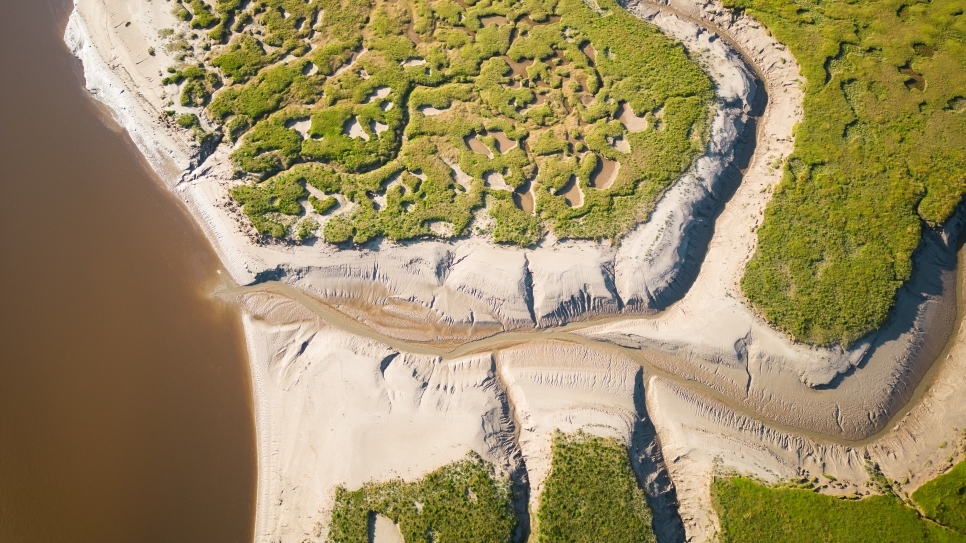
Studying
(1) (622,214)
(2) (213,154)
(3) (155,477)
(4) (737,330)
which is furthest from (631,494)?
(2) (213,154)

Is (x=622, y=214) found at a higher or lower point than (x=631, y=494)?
higher


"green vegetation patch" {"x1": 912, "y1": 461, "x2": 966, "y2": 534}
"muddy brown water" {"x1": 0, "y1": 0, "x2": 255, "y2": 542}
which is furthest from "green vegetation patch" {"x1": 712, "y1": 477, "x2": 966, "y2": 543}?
"muddy brown water" {"x1": 0, "y1": 0, "x2": 255, "y2": 542}

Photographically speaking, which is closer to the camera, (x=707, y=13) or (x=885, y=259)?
(x=885, y=259)

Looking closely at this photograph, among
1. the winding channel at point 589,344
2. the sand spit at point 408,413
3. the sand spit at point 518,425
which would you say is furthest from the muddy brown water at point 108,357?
the winding channel at point 589,344

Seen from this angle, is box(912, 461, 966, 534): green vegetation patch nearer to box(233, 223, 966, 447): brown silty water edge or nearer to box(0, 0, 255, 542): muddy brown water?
box(233, 223, 966, 447): brown silty water edge

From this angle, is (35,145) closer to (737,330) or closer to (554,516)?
(554,516)

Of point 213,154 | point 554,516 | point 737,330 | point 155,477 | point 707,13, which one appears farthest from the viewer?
point 707,13
